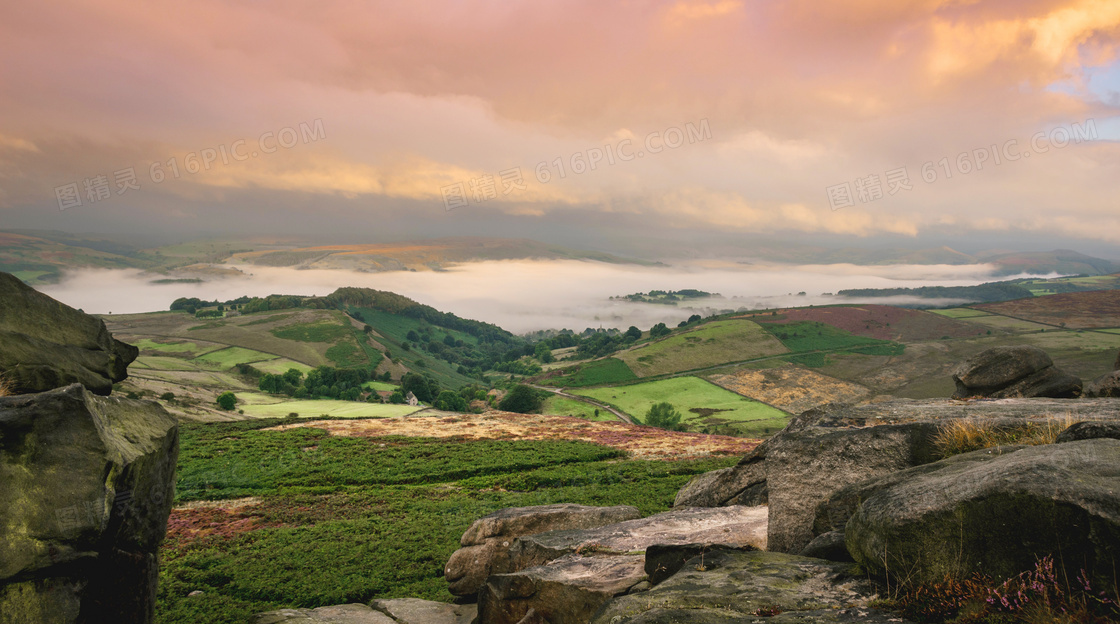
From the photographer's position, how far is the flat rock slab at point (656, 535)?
16078 millimetres

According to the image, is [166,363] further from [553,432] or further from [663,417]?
[663,417]

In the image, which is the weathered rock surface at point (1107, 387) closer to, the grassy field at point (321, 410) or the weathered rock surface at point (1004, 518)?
the weathered rock surface at point (1004, 518)

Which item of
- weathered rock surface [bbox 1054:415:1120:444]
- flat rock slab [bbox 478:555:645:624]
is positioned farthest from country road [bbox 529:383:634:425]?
weathered rock surface [bbox 1054:415:1120:444]

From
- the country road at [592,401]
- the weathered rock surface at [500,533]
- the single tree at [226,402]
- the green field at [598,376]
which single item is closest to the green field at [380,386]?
the country road at [592,401]

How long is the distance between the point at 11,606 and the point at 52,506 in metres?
1.84

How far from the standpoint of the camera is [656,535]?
56.3 ft

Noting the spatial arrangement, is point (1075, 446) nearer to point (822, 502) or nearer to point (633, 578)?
point (822, 502)

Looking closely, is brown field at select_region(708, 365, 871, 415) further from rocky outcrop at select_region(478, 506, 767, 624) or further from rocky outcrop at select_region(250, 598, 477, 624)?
rocky outcrop at select_region(250, 598, 477, 624)

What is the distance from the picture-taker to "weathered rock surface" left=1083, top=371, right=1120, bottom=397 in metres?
25.6

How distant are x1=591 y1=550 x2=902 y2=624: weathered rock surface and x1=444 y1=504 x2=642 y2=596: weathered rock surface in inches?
394

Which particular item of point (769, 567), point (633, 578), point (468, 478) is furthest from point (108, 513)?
point (468, 478)

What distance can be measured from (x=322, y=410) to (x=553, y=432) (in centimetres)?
5601

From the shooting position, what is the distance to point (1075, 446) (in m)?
9.25

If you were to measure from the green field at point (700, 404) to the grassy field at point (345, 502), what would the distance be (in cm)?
6575
